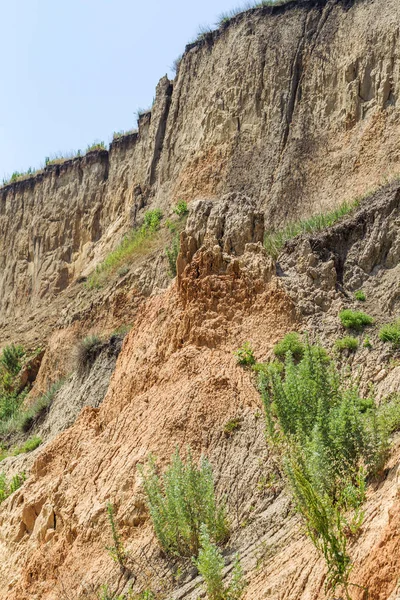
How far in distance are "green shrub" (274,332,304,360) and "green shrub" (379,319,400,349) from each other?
4.24 feet

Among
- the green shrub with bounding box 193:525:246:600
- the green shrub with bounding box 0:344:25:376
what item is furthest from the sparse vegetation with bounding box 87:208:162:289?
the green shrub with bounding box 193:525:246:600

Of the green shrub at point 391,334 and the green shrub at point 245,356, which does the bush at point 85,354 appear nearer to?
the green shrub at point 245,356

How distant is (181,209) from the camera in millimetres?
24031

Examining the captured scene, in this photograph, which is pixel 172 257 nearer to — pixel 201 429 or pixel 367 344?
pixel 367 344

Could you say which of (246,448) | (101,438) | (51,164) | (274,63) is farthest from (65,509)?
(51,164)

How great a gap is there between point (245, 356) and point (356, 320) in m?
1.92

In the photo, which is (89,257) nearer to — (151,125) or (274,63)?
(151,125)

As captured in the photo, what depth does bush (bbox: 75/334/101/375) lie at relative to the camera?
17.4 m

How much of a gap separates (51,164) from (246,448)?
2570cm

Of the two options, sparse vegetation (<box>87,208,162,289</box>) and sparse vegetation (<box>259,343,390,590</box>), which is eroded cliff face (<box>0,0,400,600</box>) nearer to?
sparse vegetation (<box>259,343,390,590</box>)

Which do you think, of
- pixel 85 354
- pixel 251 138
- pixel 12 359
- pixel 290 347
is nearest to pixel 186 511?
pixel 290 347

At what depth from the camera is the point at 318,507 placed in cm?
699

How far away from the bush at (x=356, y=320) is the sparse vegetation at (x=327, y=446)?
1310 millimetres

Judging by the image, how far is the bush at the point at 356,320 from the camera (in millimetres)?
12055
